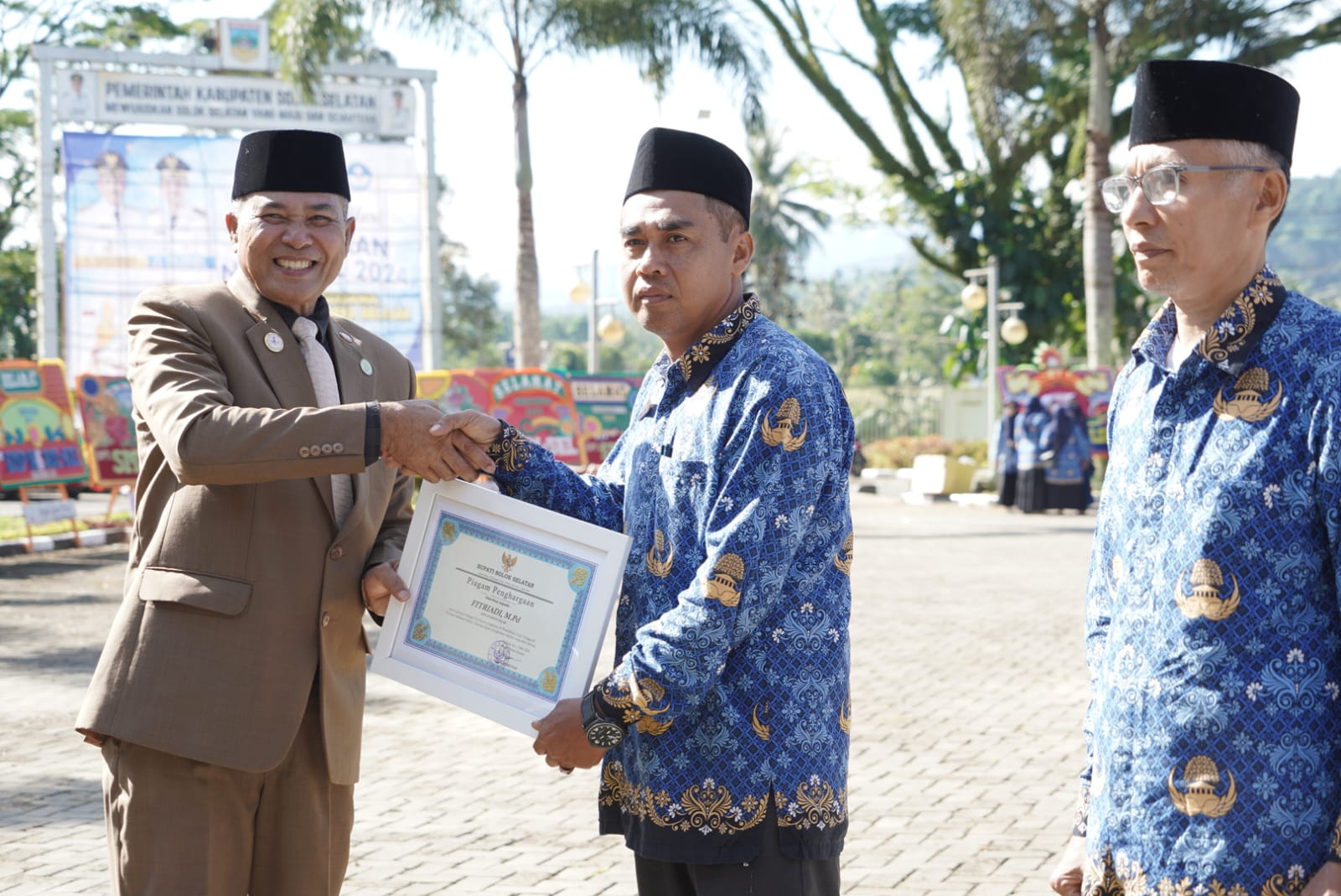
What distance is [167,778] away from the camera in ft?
10.2

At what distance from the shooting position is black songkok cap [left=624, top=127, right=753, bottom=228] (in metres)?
3.02

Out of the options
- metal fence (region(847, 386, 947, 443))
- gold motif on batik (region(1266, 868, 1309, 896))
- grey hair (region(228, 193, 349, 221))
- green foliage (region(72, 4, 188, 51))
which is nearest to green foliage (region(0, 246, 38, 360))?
green foliage (region(72, 4, 188, 51))

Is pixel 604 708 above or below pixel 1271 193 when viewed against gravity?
below

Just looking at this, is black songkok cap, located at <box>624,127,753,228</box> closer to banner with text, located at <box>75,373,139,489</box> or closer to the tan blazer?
the tan blazer

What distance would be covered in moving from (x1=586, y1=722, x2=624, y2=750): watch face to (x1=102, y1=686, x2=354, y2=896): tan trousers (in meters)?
0.78

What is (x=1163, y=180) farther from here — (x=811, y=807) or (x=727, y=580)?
(x=811, y=807)

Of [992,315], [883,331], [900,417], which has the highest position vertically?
[883,331]

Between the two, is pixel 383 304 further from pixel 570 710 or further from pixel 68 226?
pixel 570 710

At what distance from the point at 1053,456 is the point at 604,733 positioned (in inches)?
827

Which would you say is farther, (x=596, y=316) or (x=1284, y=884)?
(x=596, y=316)

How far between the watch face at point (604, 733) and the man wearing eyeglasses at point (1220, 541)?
895mm

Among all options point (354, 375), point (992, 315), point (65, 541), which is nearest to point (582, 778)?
point (354, 375)

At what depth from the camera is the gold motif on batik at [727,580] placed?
2711 millimetres

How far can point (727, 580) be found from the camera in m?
2.72
